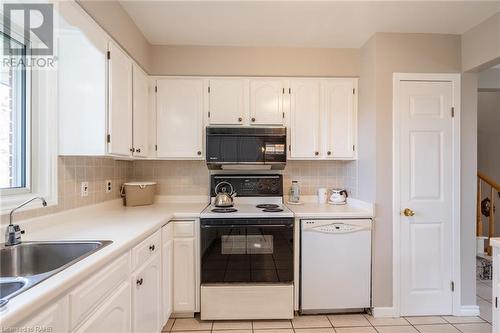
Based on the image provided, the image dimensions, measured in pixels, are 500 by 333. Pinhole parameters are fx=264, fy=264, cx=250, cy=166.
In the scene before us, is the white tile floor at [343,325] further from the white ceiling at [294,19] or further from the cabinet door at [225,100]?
the white ceiling at [294,19]

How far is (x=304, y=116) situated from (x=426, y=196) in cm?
129

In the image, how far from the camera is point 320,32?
7.61ft

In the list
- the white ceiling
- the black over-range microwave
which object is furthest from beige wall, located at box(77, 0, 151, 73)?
the black over-range microwave

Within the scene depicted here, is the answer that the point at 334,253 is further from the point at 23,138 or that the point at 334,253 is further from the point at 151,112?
the point at 23,138

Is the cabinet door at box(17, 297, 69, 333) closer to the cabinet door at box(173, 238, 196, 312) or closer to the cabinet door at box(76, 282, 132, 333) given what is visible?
the cabinet door at box(76, 282, 132, 333)

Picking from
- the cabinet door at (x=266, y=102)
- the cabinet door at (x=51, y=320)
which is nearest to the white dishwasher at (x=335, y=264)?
the cabinet door at (x=266, y=102)

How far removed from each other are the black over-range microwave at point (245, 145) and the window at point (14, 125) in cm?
130

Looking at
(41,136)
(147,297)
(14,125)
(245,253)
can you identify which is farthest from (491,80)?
(14,125)

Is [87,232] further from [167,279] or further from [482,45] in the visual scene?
[482,45]

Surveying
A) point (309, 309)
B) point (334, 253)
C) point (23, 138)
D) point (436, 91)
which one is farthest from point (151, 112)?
point (436, 91)

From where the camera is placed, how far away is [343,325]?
2174 millimetres

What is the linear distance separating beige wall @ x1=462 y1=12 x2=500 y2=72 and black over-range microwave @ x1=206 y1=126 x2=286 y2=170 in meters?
1.67

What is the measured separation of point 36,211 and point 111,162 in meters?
0.94

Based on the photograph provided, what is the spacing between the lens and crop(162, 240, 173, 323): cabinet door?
6.61ft
